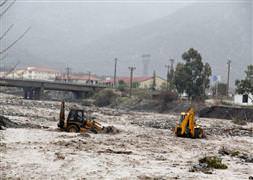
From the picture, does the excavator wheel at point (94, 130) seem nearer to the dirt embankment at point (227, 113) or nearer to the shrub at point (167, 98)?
the dirt embankment at point (227, 113)

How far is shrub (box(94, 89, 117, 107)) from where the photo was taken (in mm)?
109875

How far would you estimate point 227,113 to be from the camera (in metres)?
75.7

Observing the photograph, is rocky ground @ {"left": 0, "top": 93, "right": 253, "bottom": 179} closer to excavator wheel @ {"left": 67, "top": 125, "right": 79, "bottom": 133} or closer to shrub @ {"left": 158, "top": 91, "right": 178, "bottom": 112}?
excavator wheel @ {"left": 67, "top": 125, "right": 79, "bottom": 133}

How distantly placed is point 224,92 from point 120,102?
28547 mm

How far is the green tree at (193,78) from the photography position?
90.6 meters

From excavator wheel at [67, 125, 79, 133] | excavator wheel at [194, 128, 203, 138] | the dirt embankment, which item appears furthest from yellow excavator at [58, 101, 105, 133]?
the dirt embankment

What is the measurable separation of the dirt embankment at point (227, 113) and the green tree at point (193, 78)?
419 inches

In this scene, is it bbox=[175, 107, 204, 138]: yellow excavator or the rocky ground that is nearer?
the rocky ground

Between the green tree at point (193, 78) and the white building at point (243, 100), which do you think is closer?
the white building at point (243, 100)

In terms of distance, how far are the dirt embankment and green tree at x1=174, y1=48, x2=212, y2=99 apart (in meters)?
10.6

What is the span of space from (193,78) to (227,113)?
17.2 meters

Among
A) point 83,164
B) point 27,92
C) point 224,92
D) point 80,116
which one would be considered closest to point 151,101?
point 224,92

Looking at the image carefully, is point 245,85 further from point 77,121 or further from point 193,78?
point 77,121

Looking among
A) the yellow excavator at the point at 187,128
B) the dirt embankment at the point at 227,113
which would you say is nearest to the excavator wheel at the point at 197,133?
the yellow excavator at the point at 187,128
